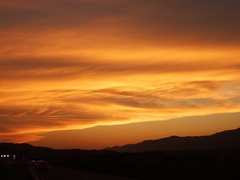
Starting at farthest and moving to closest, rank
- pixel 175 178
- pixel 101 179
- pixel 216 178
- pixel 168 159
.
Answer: pixel 168 159 < pixel 101 179 < pixel 175 178 < pixel 216 178

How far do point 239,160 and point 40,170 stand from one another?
31326 millimetres

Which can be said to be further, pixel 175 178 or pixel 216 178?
pixel 175 178

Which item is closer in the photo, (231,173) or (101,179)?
(231,173)

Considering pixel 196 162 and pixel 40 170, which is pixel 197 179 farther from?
pixel 40 170

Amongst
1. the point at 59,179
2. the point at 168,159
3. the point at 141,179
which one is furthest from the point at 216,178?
the point at 168,159

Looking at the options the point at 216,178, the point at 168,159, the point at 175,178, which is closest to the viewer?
the point at 216,178

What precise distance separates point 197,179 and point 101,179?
1005 cm

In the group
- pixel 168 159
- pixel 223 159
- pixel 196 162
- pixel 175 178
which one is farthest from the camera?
pixel 168 159

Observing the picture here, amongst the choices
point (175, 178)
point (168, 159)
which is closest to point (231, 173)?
point (175, 178)

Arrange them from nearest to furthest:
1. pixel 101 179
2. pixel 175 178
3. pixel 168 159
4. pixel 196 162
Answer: pixel 175 178 < pixel 101 179 < pixel 196 162 < pixel 168 159

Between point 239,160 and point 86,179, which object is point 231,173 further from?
point 86,179

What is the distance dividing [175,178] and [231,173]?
491 cm

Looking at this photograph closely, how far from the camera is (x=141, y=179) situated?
1324 inches

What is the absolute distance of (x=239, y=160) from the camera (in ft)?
124
